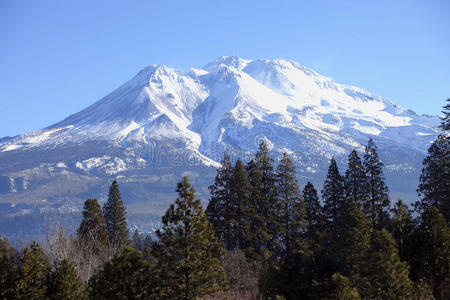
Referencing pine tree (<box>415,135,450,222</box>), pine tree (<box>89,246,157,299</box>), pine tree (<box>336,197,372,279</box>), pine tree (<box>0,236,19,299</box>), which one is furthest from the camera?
pine tree (<box>415,135,450,222</box>)

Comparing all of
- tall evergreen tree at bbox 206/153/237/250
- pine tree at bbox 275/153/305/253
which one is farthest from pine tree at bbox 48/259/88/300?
pine tree at bbox 275/153/305/253

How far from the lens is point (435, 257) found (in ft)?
80.8

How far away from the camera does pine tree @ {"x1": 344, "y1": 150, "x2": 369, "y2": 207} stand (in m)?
43.7

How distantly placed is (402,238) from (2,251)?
21259 millimetres

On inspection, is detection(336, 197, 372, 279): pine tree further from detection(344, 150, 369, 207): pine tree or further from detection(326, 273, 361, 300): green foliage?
detection(344, 150, 369, 207): pine tree

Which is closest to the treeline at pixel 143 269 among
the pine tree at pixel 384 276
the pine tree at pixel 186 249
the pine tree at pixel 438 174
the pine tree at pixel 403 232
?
the pine tree at pixel 186 249

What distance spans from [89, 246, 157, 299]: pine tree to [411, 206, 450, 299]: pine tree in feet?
45.9

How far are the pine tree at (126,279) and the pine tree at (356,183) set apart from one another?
85.7ft

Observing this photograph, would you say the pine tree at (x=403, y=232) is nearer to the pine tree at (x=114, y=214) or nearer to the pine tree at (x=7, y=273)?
the pine tree at (x=7, y=273)

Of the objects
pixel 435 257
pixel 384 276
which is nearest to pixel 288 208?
pixel 435 257

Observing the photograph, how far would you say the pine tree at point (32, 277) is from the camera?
21.3 metres

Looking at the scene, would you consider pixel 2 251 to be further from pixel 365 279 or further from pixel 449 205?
pixel 449 205

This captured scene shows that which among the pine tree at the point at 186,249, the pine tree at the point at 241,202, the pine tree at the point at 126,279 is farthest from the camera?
the pine tree at the point at 241,202

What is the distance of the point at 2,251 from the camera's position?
22.2 meters
